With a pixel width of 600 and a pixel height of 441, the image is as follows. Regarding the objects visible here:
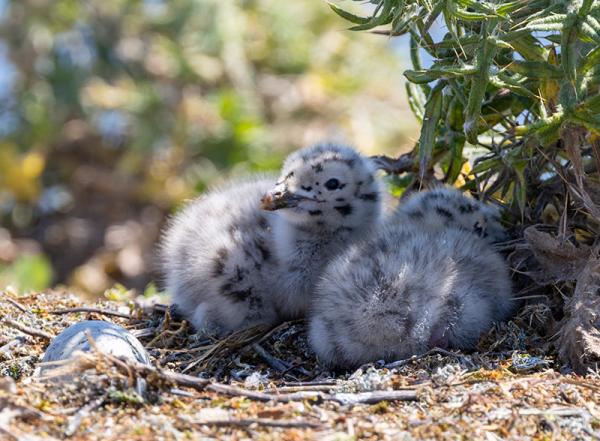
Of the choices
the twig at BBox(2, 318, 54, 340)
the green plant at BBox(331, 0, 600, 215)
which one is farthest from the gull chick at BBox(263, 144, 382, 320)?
the twig at BBox(2, 318, 54, 340)

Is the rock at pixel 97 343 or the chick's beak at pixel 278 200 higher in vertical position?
the chick's beak at pixel 278 200

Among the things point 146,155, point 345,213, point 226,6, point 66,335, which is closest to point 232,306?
point 345,213

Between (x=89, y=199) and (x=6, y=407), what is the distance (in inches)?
267

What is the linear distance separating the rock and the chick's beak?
101 cm

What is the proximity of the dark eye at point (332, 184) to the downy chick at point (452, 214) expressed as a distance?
31 centimetres

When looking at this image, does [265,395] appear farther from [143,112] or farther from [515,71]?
[143,112]

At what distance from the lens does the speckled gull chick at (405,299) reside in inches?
148

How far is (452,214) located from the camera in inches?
174

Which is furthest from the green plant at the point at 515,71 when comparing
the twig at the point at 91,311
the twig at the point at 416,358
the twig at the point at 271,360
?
the twig at the point at 91,311

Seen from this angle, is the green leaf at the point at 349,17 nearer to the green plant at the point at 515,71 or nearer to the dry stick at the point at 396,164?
the green plant at the point at 515,71

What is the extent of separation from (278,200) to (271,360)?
2.51 feet

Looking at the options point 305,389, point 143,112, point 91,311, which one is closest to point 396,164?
point 91,311

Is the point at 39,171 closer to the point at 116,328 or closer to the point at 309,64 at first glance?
the point at 309,64

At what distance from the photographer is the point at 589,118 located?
3553 millimetres
